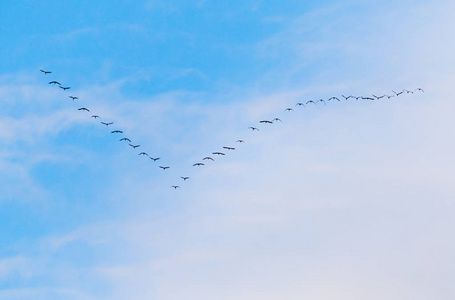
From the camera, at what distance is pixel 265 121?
10412 cm

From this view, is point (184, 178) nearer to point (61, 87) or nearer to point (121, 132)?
point (121, 132)

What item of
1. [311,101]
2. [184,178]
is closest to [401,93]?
[311,101]

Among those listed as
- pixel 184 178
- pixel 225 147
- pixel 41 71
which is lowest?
pixel 184 178

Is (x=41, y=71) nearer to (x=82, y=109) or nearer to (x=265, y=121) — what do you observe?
(x=82, y=109)

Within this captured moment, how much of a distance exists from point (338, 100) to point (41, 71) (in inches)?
2285

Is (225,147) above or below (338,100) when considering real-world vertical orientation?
below

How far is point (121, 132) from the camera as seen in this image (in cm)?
11125

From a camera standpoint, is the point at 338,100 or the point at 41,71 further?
the point at 338,100

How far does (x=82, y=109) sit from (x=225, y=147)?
96.6 ft

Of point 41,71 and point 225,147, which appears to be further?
point 225,147

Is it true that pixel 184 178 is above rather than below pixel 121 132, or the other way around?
below

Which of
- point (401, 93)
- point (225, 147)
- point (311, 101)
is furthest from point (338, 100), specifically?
point (225, 147)

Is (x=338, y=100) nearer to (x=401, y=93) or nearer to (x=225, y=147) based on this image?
(x=401, y=93)

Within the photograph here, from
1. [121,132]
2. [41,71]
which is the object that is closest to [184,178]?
[121,132]
